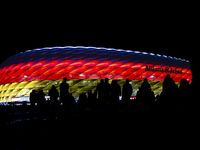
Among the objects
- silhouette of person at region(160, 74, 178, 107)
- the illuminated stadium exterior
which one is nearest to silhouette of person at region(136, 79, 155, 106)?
silhouette of person at region(160, 74, 178, 107)

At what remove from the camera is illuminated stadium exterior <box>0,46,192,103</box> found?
2758 cm

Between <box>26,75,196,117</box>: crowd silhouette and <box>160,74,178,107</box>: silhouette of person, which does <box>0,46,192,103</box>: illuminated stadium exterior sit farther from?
<box>160,74,178,107</box>: silhouette of person

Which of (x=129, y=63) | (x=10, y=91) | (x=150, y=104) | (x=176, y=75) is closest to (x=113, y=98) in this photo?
(x=150, y=104)

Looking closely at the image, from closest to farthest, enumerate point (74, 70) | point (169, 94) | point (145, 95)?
point (169, 94)
point (145, 95)
point (74, 70)

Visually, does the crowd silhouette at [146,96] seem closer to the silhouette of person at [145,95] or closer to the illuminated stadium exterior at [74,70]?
the silhouette of person at [145,95]

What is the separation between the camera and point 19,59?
30.8 m

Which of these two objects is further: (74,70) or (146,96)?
(74,70)

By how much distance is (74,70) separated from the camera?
27.4 m

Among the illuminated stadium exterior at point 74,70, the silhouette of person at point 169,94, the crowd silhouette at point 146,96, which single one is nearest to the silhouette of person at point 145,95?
the crowd silhouette at point 146,96

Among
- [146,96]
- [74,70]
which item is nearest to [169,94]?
[146,96]

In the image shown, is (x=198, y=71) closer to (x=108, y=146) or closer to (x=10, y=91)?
(x=108, y=146)

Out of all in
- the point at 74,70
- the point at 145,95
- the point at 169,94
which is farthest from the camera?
the point at 74,70

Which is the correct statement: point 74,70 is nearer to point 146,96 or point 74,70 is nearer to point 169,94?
point 146,96

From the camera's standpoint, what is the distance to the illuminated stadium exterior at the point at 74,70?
27.6 meters
